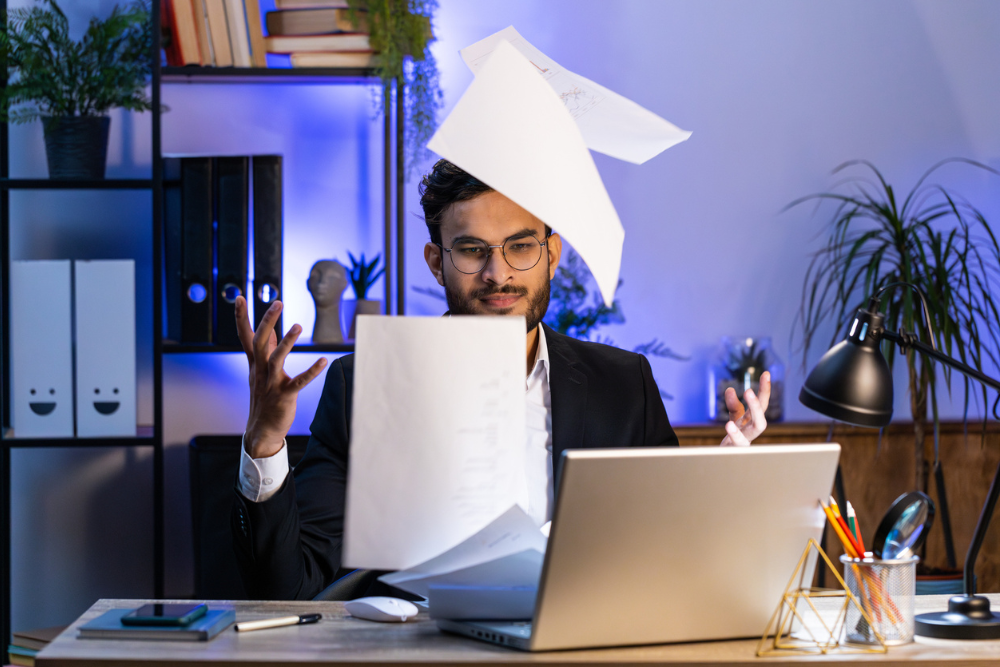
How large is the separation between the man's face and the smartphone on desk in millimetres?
673

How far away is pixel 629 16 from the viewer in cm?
286

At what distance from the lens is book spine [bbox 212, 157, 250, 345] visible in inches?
95.7

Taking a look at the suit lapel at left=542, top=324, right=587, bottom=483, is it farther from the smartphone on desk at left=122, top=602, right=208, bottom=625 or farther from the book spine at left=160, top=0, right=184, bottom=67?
the book spine at left=160, top=0, right=184, bottom=67

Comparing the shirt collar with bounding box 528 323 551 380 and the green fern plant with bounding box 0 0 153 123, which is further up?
the green fern plant with bounding box 0 0 153 123

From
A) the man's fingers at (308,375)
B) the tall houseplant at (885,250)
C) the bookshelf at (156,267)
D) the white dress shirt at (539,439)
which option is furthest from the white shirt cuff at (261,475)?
the tall houseplant at (885,250)

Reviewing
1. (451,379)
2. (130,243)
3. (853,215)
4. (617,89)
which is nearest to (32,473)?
(130,243)

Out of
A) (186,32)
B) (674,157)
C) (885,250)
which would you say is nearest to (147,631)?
(186,32)

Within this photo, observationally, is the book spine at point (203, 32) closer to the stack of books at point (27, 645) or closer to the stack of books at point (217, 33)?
the stack of books at point (217, 33)

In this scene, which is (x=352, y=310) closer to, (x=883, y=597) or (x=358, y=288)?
(x=358, y=288)

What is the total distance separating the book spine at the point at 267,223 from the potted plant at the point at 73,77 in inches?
14.9

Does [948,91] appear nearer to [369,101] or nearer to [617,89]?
[617,89]

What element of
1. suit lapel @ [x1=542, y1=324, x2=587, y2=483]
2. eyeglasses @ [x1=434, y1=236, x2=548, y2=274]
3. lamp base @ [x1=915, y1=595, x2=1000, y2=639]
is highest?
eyeglasses @ [x1=434, y1=236, x2=548, y2=274]

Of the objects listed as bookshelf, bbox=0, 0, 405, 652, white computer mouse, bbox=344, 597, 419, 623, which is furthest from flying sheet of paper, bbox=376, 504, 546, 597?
bookshelf, bbox=0, 0, 405, 652

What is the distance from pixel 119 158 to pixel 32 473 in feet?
3.40
